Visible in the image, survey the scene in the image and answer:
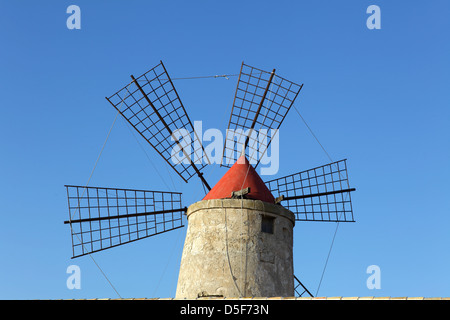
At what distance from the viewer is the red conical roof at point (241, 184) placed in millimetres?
13984

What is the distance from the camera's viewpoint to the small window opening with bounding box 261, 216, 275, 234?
531 inches

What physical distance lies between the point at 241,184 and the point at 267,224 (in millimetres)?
1063

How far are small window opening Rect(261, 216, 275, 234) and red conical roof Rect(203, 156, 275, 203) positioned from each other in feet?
1.59

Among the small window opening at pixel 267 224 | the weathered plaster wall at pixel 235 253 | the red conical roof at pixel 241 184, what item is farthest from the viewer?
the red conical roof at pixel 241 184

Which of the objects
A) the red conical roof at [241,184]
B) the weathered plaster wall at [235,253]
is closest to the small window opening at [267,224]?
the weathered plaster wall at [235,253]

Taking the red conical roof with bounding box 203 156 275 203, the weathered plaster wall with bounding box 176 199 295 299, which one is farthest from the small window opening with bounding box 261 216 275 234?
the red conical roof with bounding box 203 156 275 203

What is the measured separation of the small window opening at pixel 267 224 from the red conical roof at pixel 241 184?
48 cm

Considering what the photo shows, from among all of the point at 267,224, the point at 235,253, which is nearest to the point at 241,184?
the point at 267,224

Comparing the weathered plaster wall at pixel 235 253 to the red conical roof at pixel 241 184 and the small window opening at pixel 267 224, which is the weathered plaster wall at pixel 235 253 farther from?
the red conical roof at pixel 241 184
